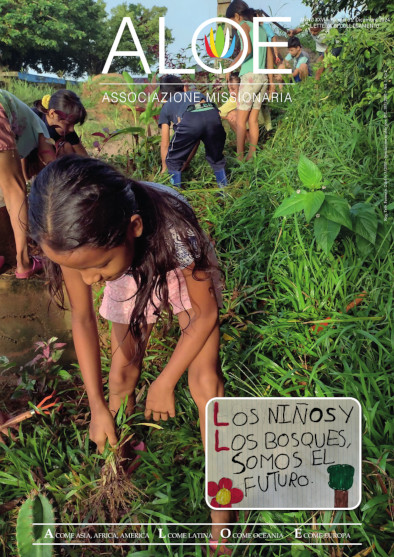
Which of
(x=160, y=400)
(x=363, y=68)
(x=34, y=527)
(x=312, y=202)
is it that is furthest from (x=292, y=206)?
(x=34, y=527)

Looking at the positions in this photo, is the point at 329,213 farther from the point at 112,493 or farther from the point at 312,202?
the point at 112,493

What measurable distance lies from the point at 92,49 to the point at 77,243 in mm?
679

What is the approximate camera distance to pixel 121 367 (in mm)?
1424

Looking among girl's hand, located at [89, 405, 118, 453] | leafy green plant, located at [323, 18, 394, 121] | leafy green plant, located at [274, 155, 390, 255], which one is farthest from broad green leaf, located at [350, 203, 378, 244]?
girl's hand, located at [89, 405, 118, 453]

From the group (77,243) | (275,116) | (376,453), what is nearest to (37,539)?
(77,243)

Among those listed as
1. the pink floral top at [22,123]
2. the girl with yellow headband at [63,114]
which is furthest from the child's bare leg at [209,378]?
the girl with yellow headband at [63,114]

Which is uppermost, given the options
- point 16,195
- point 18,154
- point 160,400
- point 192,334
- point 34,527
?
point 18,154

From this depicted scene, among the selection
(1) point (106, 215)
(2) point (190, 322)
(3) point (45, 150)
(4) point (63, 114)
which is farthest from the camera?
(4) point (63, 114)

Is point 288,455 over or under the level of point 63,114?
under

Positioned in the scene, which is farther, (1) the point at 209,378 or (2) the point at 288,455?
(1) the point at 209,378

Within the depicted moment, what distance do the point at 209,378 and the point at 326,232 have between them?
1.99 ft

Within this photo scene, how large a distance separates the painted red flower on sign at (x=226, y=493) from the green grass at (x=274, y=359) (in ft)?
0.47

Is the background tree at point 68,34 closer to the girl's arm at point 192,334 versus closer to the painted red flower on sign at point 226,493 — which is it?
the girl's arm at point 192,334

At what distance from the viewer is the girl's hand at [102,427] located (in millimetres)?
1209
